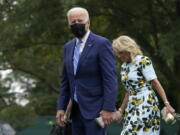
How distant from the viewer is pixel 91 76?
4602 mm

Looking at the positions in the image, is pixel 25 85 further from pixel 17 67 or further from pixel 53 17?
pixel 53 17

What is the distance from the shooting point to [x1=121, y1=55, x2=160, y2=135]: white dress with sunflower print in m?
5.48

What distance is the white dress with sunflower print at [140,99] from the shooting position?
216 inches

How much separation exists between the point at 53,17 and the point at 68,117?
34.9 feet

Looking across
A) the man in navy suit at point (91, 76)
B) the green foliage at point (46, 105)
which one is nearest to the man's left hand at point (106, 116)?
the man in navy suit at point (91, 76)

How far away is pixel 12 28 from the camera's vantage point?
14.7 m

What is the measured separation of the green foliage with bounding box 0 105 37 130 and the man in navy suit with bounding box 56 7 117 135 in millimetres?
11261

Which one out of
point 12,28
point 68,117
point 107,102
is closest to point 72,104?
point 68,117

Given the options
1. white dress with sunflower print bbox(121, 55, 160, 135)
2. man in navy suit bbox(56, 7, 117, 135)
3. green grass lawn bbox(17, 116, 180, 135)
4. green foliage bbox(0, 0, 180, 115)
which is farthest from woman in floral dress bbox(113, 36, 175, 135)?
green grass lawn bbox(17, 116, 180, 135)

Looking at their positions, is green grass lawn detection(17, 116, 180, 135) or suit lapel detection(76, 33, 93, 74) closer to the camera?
suit lapel detection(76, 33, 93, 74)

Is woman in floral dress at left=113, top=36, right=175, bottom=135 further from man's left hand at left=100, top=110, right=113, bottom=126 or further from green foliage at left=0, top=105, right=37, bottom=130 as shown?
green foliage at left=0, top=105, right=37, bottom=130

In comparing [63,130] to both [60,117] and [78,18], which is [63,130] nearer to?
[60,117]

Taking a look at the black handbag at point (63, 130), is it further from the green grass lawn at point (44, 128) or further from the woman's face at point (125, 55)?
the green grass lawn at point (44, 128)

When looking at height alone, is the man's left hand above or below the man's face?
below
